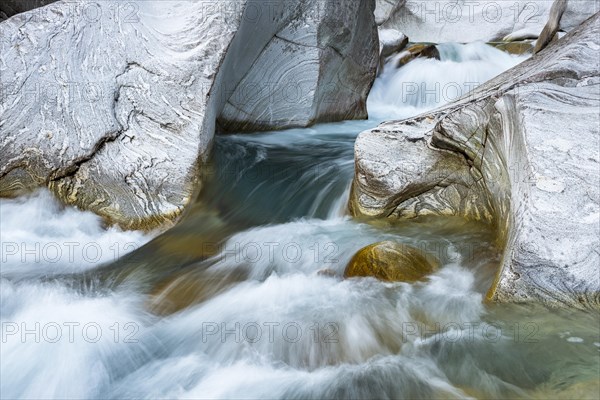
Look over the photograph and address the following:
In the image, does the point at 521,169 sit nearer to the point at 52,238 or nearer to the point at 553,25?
the point at 553,25

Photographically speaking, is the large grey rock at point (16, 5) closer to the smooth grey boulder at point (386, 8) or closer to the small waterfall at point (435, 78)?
the small waterfall at point (435, 78)

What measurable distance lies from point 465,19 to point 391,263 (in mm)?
17191

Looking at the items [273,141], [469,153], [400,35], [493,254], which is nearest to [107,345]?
[493,254]

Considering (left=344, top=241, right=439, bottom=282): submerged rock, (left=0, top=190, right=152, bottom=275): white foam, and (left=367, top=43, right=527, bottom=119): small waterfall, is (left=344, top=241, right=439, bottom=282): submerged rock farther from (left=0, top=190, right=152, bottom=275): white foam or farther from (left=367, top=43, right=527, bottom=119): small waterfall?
(left=367, top=43, right=527, bottom=119): small waterfall

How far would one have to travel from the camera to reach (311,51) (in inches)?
290

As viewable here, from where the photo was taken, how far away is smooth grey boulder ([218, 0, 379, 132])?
709 cm

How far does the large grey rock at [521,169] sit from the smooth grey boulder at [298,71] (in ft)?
9.09

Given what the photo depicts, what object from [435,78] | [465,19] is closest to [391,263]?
[435,78]

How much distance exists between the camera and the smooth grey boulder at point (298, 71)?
279 inches

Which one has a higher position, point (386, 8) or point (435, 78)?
point (386, 8)

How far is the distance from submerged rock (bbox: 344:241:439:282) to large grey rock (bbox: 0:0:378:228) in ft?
6.37

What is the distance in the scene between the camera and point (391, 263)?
364cm

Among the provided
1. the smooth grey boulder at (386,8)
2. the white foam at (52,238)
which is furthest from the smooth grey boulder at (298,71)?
the smooth grey boulder at (386,8)

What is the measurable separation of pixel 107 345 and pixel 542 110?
3158mm
